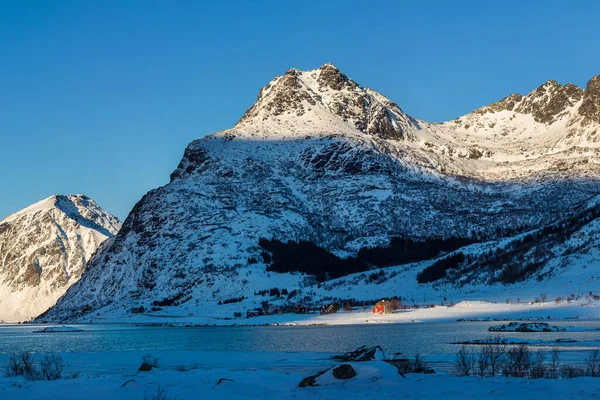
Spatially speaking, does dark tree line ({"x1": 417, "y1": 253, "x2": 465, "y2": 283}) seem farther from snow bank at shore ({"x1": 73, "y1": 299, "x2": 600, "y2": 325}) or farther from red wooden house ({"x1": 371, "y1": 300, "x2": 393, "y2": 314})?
red wooden house ({"x1": 371, "y1": 300, "x2": 393, "y2": 314})

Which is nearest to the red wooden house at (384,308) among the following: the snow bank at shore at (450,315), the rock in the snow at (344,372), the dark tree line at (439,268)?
the snow bank at shore at (450,315)

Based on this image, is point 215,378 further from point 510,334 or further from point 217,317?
point 217,317

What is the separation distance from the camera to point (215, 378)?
34.8 m

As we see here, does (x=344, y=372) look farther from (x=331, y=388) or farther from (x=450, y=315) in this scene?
(x=450, y=315)

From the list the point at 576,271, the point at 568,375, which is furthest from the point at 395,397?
the point at 576,271

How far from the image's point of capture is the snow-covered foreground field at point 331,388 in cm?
2708

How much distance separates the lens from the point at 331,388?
29.8 m

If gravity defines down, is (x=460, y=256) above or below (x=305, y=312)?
above

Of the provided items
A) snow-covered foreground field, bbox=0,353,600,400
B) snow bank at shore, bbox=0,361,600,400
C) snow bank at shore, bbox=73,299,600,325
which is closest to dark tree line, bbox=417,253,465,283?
snow bank at shore, bbox=73,299,600,325

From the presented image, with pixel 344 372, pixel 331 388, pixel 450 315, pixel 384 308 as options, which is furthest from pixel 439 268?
pixel 331 388

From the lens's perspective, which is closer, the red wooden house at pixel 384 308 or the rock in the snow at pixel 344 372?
the rock in the snow at pixel 344 372

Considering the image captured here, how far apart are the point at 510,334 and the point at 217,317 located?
111m

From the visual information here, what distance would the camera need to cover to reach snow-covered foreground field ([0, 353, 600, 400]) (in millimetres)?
27078

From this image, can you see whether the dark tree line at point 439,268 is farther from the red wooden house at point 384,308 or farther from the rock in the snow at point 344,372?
the rock in the snow at point 344,372
